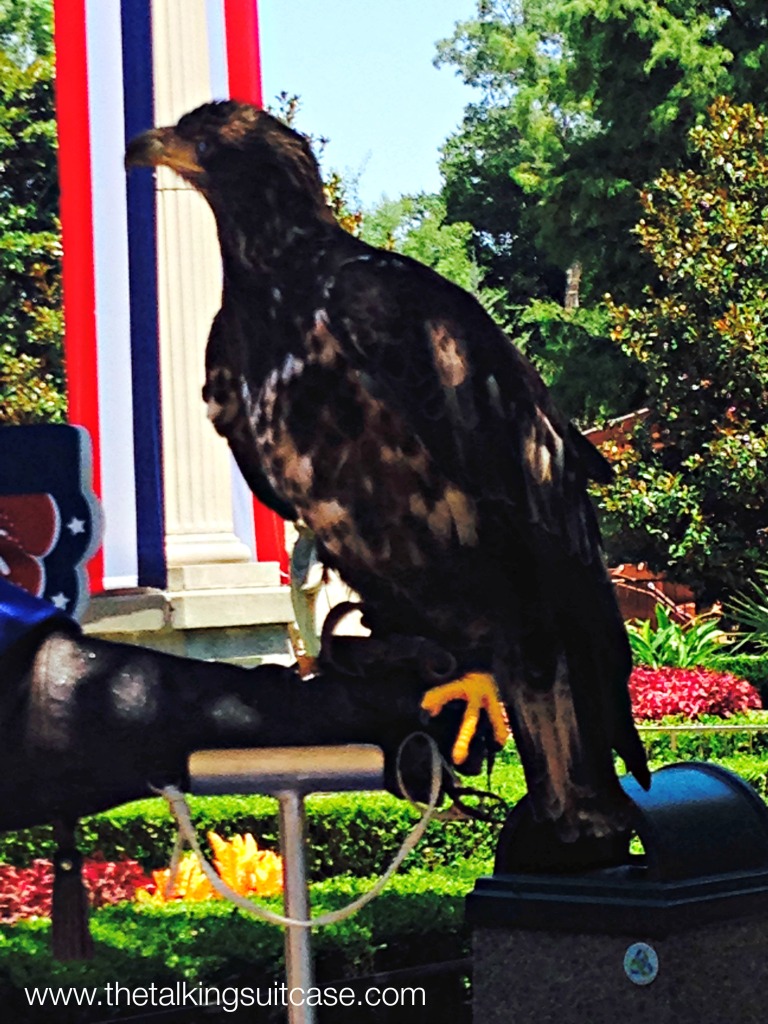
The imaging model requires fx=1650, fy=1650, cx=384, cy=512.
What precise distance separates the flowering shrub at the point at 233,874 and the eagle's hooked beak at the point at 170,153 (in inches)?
154

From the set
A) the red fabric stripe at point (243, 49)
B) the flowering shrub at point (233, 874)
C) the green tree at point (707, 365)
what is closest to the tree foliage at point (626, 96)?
the green tree at point (707, 365)

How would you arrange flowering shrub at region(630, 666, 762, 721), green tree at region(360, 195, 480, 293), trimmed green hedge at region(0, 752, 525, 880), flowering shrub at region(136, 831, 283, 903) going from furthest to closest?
green tree at region(360, 195, 480, 293) → flowering shrub at region(630, 666, 762, 721) → trimmed green hedge at region(0, 752, 525, 880) → flowering shrub at region(136, 831, 283, 903)

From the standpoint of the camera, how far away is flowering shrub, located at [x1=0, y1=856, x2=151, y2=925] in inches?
292

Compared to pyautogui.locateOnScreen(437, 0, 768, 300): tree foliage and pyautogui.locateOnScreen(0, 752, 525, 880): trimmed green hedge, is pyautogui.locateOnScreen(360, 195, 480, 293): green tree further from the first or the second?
pyautogui.locateOnScreen(0, 752, 525, 880): trimmed green hedge

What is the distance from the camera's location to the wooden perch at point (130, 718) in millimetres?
3387

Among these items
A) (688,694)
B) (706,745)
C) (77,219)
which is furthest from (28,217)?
(77,219)

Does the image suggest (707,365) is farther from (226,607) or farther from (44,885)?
(44,885)

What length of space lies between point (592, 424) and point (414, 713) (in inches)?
962

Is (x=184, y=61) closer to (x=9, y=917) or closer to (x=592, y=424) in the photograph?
(x=9, y=917)

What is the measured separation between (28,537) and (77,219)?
4.60 m

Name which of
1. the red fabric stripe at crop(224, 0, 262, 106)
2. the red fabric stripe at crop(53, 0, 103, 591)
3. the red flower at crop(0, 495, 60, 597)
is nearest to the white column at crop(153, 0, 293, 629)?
the red fabric stripe at crop(224, 0, 262, 106)

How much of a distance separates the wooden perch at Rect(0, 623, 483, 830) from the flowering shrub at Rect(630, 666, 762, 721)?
36.0 ft

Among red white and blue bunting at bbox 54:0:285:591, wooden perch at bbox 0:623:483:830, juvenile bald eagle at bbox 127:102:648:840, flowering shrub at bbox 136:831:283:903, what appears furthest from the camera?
red white and blue bunting at bbox 54:0:285:591

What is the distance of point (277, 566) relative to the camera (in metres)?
9.10
